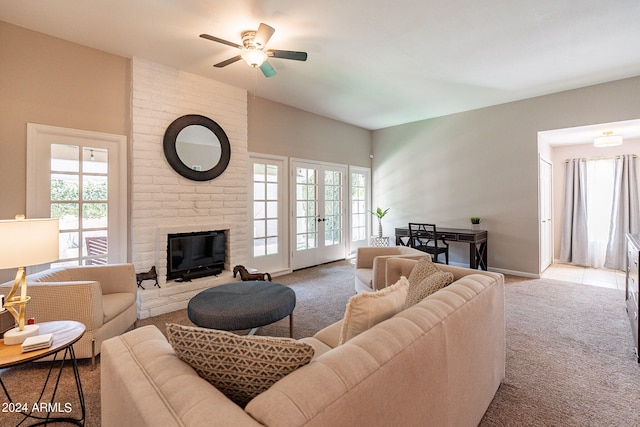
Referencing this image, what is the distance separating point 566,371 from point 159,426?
2666 mm

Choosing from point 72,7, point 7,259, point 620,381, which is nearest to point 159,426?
point 7,259

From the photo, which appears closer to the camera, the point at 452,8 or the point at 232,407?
the point at 232,407

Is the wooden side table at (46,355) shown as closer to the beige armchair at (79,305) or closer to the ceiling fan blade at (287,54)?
the beige armchair at (79,305)

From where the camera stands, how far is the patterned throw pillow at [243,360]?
854mm

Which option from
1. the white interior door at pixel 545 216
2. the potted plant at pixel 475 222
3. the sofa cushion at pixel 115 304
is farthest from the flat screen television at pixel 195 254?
the white interior door at pixel 545 216

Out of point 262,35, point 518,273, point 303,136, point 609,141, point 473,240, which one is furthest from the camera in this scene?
point 303,136

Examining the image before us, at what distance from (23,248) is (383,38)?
10.2 ft

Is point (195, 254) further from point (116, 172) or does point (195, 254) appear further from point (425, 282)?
point (425, 282)

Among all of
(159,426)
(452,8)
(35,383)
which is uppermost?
(452,8)

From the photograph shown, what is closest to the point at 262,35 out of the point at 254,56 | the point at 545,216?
the point at 254,56

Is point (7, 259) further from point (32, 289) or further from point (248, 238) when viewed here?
point (248, 238)

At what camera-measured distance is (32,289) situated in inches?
79.9

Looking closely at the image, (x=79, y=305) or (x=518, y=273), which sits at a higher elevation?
(x=79, y=305)

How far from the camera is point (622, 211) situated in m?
4.74
